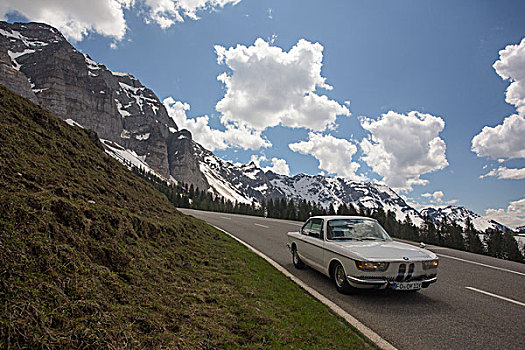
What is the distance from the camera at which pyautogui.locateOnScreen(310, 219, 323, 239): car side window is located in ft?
24.3

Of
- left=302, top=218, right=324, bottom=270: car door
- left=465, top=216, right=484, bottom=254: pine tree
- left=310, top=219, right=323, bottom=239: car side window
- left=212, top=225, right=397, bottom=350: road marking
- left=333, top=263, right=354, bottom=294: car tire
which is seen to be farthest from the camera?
left=465, top=216, right=484, bottom=254: pine tree

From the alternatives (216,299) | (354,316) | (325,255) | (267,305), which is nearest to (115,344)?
(216,299)

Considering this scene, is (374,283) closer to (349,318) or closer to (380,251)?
(380,251)

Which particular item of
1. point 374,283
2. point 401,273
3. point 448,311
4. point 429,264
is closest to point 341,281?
point 374,283

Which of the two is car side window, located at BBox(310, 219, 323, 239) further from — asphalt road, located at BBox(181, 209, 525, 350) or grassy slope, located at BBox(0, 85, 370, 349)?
grassy slope, located at BBox(0, 85, 370, 349)

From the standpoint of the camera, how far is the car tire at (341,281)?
5934 mm

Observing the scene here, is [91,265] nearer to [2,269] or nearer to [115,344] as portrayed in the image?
[2,269]

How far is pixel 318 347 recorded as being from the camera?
3.55m

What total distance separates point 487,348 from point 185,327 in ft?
13.5

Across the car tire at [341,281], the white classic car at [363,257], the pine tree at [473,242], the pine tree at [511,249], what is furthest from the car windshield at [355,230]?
the pine tree at [473,242]

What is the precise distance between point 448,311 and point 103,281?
5842 mm

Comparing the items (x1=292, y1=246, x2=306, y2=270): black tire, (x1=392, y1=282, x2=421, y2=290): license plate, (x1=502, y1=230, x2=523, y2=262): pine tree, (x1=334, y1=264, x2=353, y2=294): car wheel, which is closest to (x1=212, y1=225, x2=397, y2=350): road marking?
(x1=334, y1=264, x2=353, y2=294): car wheel

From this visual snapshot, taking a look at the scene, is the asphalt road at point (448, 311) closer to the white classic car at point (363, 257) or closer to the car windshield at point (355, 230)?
the white classic car at point (363, 257)

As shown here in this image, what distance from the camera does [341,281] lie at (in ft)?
20.3
